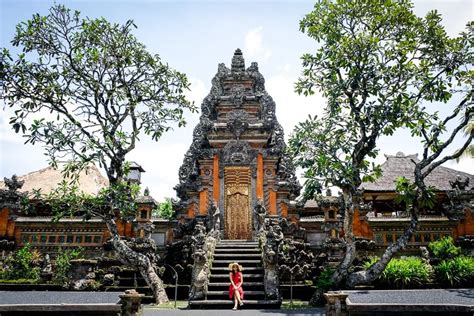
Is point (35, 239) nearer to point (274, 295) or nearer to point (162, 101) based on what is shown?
point (162, 101)

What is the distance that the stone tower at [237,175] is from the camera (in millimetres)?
15992

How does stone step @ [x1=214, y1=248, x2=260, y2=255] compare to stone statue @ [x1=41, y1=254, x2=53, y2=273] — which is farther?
stone step @ [x1=214, y1=248, x2=260, y2=255]

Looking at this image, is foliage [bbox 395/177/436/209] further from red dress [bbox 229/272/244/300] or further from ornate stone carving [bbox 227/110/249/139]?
ornate stone carving [bbox 227/110/249/139]

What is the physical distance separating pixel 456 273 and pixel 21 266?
13.3m

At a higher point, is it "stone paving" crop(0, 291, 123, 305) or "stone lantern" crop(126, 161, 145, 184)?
"stone lantern" crop(126, 161, 145, 184)

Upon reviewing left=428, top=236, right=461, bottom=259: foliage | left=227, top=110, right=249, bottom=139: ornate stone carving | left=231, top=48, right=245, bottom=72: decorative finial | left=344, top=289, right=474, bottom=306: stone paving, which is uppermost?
left=231, top=48, right=245, bottom=72: decorative finial

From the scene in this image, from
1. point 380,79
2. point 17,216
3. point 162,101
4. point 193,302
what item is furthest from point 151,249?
point 380,79

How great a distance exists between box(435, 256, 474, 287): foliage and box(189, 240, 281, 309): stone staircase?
4.27 meters

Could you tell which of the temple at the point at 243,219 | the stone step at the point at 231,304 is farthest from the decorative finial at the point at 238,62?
the stone step at the point at 231,304

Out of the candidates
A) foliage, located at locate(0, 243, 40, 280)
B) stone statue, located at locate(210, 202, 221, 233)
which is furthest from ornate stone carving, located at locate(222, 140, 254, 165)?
foliage, located at locate(0, 243, 40, 280)

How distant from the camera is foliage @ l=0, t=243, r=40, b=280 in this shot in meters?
12.8

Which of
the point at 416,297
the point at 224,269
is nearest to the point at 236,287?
the point at 224,269

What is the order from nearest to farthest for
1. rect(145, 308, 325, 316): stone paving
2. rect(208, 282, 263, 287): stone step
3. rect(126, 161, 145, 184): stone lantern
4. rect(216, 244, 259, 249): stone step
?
rect(145, 308, 325, 316): stone paving, rect(208, 282, 263, 287): stone step, rect(216, 244, 259, 249): stone step, rect(126, 161, 145, 184): stone lantern

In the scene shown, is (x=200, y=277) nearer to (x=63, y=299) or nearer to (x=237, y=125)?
(x=63, y=299)
